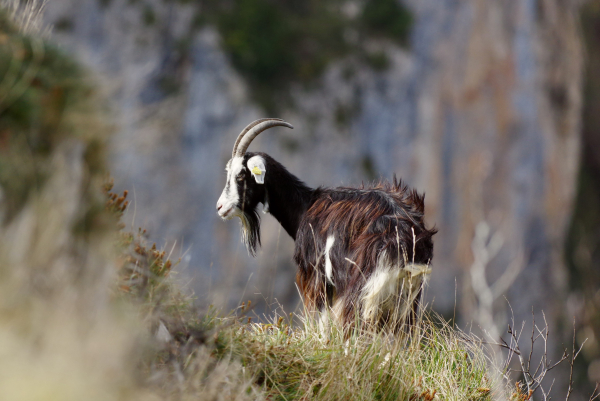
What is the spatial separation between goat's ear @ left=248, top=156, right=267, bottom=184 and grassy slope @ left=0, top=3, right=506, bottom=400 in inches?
69.5

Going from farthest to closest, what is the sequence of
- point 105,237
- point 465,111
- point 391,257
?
1. point 465,111
2. point 391,257
3. point 105,237

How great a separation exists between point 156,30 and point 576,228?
66.7 ft

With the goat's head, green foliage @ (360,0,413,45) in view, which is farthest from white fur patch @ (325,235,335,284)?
green foliage @ (360,0,413,45)

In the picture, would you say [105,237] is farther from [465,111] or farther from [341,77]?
[465,111]

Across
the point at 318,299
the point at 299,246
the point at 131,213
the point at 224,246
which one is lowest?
the point at 224,246

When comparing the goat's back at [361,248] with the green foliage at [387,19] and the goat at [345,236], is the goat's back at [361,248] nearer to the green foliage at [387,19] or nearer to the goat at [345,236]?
the goat at [345,236]

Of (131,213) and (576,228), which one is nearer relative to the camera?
(131,213)

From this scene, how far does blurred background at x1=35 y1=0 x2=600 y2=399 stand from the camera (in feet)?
75.2

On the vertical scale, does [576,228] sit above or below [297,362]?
below

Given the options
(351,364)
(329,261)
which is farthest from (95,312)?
(329,261)

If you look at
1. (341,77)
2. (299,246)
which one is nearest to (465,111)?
(341,77)

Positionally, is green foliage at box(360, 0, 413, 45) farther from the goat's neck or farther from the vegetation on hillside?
the vegetation on hillside

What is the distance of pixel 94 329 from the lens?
2.64 meters

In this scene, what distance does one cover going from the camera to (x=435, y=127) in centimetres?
2442
